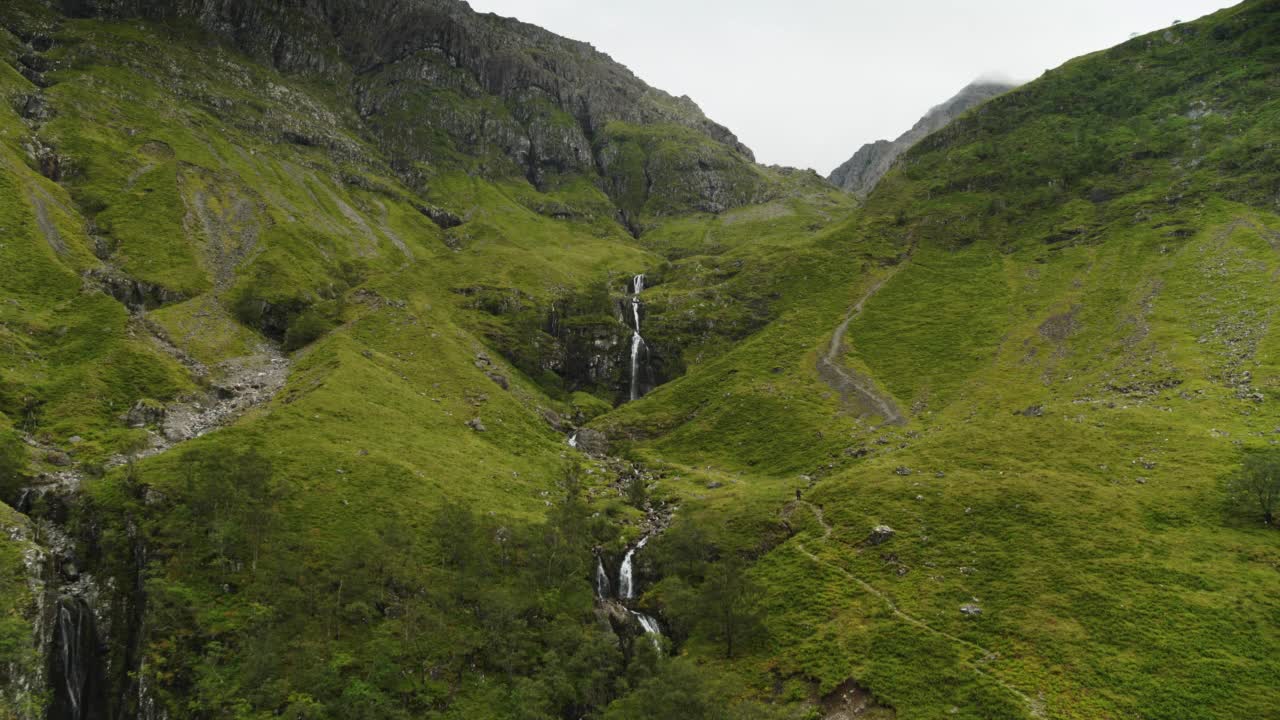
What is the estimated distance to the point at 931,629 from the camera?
58125mm

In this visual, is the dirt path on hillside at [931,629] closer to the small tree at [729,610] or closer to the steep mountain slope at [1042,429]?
the steep mountain slope at [1042,429]

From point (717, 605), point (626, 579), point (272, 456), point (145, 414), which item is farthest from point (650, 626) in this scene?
point (145, 414)

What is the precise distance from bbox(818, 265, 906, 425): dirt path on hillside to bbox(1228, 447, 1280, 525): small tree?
4653 centimetres

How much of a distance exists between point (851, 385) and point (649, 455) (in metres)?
42.7

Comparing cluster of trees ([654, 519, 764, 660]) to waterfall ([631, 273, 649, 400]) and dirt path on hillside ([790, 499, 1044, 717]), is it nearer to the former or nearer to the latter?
Answer: dirt path on hillside ([790, 499, 1044, 717])

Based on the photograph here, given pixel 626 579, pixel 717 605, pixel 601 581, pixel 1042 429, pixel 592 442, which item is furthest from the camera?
pixel 592 442

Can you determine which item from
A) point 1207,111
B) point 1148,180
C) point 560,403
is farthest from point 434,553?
point 1207,111

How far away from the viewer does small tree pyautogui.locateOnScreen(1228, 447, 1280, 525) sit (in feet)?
199

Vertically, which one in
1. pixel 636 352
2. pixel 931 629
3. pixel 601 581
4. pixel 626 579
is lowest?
pixel 626 579

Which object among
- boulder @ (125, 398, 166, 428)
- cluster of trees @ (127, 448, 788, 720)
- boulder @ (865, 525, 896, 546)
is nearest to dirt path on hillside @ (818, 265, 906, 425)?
boulder @ (865, 525, 896, 546)

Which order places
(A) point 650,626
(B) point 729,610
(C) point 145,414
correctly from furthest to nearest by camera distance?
(C) point 145,414, (A) point 650,626, (B) point 729,610

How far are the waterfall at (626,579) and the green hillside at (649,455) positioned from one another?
8.42 ft

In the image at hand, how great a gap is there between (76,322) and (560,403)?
274 feet

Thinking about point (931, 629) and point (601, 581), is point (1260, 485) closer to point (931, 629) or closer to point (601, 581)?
point (931, 629)
